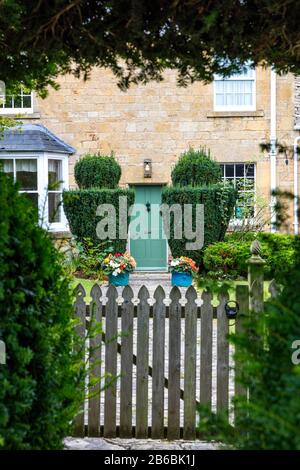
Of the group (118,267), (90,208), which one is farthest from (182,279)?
(90,208)

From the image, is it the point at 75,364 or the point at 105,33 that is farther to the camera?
the point at 75,364

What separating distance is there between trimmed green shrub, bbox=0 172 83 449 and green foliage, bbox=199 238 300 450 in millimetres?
808

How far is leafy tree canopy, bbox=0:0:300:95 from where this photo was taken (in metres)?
3.18

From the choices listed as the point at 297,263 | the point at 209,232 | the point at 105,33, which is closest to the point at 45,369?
the point at 297,263

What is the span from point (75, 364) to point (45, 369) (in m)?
0.70

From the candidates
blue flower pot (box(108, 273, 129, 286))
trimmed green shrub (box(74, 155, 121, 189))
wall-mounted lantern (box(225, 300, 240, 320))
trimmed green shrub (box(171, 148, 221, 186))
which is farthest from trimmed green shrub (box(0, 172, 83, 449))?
trimmed green shrub (box(74, 155, 121, 189))

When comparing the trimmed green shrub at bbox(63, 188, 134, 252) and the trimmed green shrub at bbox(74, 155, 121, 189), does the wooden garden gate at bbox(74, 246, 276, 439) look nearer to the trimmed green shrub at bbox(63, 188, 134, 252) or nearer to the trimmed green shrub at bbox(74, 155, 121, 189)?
the trimmed green shrub at bbox(63, 188, 134, 252)

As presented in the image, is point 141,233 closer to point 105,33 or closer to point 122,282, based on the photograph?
point 122,282

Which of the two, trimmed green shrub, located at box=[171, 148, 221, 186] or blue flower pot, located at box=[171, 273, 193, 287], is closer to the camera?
blue flower pot, located at box=[171, 273, 193, 287]

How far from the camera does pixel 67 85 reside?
18688 mm

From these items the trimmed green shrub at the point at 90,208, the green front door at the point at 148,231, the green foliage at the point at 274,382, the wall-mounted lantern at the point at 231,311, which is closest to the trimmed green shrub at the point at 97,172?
the trimmed green shrub at the point at 90,208

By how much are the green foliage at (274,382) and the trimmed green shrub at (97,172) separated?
15.0 meters

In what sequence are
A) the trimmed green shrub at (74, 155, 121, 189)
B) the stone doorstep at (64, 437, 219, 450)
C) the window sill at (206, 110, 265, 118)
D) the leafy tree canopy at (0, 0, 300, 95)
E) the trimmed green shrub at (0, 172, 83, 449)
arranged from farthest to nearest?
the window sill at (206, 110, 265, 118)
the trimmed green shrub at (74, 155, 121, 189)
the stone doorstep at (64, 437, 219, 450)
the leafy tree canopy at (0, 0, 300, 95)
the trimmed green shrub at (0, 172, 83, 449)

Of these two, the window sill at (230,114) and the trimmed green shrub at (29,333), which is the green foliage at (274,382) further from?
the window sill at (230,114)
